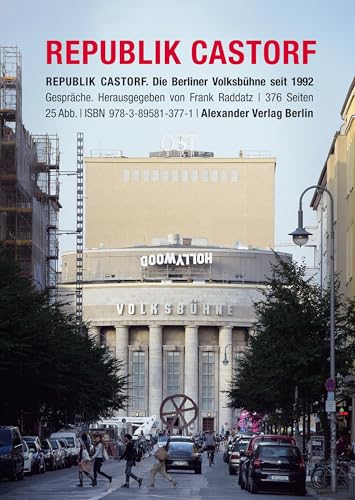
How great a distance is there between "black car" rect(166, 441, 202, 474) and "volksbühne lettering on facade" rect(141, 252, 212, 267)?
12362 cm

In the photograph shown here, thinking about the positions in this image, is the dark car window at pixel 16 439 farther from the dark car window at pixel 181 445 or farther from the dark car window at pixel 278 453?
the dark car window at pixel 181 445

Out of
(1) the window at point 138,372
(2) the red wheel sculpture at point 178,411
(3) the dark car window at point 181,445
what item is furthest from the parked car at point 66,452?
→ (1) the window at point 138,372

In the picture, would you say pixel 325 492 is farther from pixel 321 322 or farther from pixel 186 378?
pixel 186 378

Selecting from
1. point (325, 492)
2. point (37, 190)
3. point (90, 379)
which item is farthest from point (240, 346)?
point (325, 492)

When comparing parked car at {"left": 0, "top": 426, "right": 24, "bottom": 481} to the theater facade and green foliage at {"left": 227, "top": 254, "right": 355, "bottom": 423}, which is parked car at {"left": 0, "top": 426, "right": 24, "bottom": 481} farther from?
the theater facade

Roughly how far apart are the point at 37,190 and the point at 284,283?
55129mm

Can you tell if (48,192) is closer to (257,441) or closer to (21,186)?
(21,186)

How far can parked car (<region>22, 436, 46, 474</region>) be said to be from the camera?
65312 mm

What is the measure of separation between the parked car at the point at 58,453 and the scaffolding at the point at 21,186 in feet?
48.1

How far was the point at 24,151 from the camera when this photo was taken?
103812mm

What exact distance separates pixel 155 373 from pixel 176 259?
14.8 metres

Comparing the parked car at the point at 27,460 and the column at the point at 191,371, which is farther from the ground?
the column at the point at 191,371

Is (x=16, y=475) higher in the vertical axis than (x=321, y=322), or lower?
lower

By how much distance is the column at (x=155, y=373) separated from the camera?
197375mm
